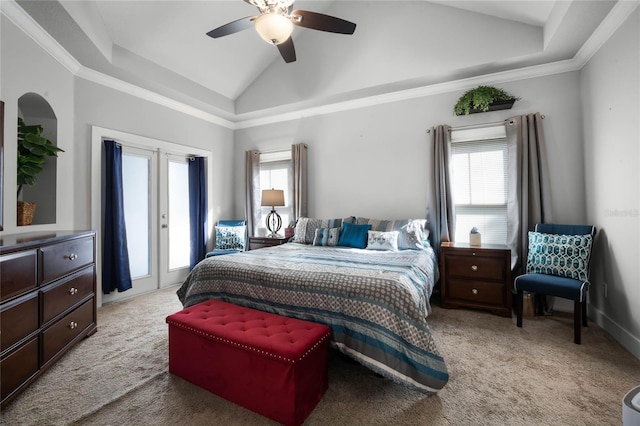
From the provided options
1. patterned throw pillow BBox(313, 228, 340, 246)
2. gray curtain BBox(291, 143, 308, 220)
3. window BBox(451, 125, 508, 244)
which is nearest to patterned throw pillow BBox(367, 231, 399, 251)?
patterned throw pillow BBox(313, 228, 340, 246)

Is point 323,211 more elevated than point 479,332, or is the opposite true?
point 323,211

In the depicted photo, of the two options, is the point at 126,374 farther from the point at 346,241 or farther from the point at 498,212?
the point at 498,212

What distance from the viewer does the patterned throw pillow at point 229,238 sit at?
4512 millimetres

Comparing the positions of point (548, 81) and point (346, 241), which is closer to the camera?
point (548, 81)

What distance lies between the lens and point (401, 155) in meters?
3.92

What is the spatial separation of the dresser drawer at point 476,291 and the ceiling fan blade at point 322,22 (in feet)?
8.90

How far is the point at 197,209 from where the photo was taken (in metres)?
4.52

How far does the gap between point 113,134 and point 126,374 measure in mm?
2828

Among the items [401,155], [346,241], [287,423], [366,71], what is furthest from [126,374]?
[366,71]

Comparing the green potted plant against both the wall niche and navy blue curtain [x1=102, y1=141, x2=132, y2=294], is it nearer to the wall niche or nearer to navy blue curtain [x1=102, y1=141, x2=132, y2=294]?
navy blue curtain [x1=102, y1=141, x2=132, y2=294]

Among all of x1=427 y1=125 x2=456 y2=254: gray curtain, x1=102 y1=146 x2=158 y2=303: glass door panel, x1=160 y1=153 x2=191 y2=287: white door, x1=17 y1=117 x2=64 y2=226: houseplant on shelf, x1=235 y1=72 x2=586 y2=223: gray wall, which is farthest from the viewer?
x1=160 y1=153 x2=191 y2=287: white door

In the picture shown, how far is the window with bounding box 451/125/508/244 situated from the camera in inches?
137

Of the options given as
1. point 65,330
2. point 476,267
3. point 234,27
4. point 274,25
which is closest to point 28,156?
point 65,330

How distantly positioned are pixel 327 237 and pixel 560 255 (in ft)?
7.85
